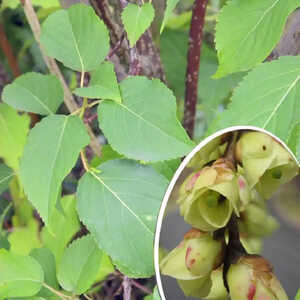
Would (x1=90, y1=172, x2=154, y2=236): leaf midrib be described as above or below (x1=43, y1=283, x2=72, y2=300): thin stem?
above

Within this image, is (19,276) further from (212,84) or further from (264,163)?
(212,84)

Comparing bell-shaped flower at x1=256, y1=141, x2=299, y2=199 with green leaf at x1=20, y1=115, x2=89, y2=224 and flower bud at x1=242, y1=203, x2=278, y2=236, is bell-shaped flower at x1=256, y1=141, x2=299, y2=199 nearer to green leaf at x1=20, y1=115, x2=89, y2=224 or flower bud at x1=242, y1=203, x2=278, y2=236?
flower bud at x1=242, y1=203, x2=278, y2=236

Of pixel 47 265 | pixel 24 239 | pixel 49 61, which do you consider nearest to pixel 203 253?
pixel 47 265

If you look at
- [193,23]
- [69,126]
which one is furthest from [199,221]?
[193,23]

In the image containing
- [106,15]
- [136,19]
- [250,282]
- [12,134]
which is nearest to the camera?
[250,282]

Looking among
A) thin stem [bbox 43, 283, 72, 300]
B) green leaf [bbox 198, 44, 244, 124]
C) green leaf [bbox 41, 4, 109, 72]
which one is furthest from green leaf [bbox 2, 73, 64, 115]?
green leaf [bbox 198, 44, 244, 124]
